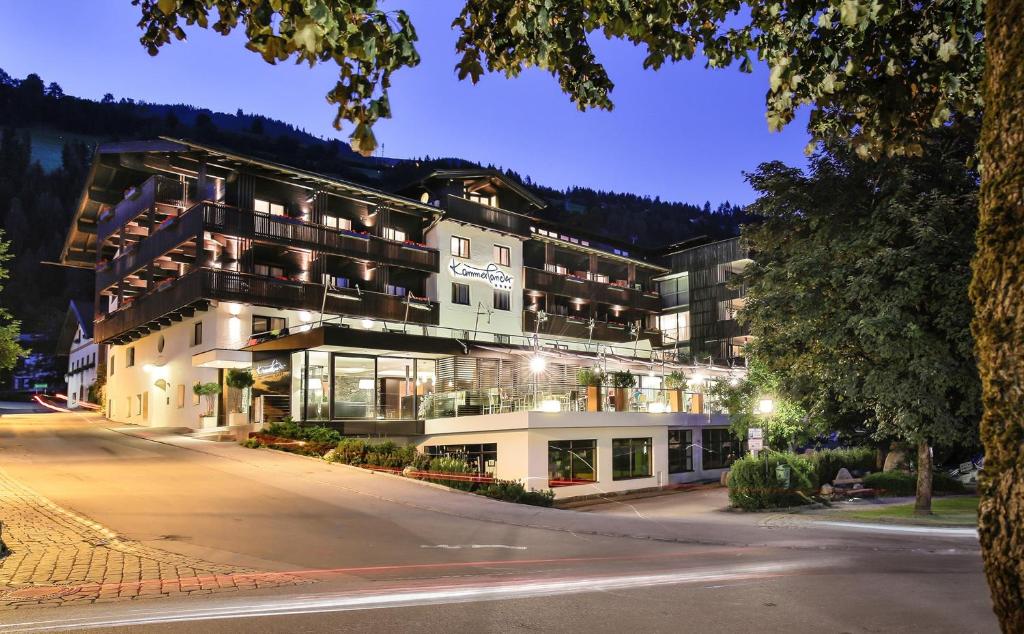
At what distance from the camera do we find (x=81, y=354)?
243ft

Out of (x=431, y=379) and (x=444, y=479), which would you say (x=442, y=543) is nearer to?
(x=444, y=479)

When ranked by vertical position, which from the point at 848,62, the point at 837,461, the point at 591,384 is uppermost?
the point at 848,62

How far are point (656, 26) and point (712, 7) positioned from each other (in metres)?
0.54

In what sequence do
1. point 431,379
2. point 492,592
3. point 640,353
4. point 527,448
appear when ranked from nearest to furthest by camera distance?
point 492,592, point 527,448, point 431,379, point 640,353

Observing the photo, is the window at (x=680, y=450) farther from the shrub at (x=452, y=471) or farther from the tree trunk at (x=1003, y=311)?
the tree trunk at (x=1003, y=311)

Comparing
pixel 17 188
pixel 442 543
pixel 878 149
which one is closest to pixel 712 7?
pixel 878 149

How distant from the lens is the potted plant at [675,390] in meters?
39.0

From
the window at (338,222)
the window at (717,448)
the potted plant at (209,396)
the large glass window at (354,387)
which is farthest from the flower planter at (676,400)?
the potted plant at (209,396)

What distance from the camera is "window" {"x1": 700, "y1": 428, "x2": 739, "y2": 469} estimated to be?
4290 cm

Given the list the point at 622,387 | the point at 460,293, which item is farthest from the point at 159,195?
the point at 622,387

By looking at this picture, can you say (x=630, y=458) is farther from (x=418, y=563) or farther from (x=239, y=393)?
(x=418, y=563)

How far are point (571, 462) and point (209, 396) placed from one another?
19.7 metres

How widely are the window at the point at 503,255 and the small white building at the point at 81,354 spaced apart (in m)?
34.5

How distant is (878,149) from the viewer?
6.50m
